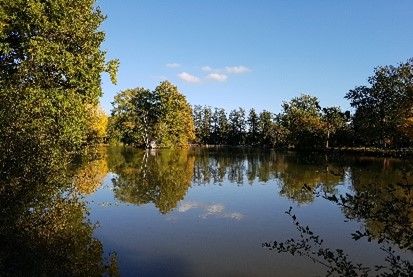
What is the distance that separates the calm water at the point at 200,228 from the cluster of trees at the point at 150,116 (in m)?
75.2

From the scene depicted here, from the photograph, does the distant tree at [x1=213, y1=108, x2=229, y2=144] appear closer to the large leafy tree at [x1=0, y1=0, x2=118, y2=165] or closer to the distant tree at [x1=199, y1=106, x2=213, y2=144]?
the distant tree at [x1=199, y1=106, x2=213, y2=144]

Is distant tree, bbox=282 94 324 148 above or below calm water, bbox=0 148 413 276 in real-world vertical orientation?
above

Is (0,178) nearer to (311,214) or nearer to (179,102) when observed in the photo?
(311,214)

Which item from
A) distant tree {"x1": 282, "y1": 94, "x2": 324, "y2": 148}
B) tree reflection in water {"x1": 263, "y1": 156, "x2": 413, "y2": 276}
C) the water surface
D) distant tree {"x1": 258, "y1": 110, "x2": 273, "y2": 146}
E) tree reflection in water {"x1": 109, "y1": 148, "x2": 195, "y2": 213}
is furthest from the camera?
distant tree {"x1": 258, "y1": 110, "x2": 273, "y2": 146}

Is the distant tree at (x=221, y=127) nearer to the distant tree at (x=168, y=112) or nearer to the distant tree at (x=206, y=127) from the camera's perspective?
the distant tree at (x=206, y=127)

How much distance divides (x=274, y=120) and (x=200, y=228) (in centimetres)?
14158

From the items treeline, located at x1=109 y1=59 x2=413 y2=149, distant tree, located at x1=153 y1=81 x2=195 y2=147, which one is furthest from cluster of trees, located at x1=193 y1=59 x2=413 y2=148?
distant tree, located at x1=153 y1=81 x2=195 y2=147

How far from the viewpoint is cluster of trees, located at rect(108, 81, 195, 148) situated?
10288cm

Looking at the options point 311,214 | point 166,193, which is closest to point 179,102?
point 166,193

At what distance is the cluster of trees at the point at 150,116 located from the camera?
102875 millimetres

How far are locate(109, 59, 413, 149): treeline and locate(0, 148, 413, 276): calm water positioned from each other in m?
17.1

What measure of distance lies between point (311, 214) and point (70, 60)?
15.6 meters

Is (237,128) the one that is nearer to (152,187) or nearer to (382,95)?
(382,95)

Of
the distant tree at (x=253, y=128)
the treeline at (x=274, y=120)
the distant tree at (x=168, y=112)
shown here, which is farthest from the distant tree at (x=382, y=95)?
the distant tree at (x=253, y=128)
